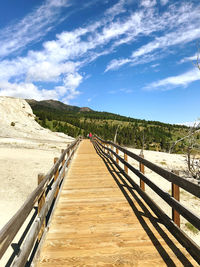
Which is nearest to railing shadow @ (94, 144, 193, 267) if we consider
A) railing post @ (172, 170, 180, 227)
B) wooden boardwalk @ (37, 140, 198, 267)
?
wooden boardwalk @ (37, 140, 198, 267)

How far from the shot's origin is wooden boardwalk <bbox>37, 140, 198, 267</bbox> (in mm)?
2977

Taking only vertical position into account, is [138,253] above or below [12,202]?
above

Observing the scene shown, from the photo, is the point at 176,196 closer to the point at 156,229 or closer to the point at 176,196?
the point at 176,196

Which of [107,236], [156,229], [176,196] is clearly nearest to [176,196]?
[176,196]

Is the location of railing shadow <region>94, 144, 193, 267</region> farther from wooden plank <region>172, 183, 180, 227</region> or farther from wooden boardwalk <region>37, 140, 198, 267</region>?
wooden plank <region>172, 183, 180, 227</region>

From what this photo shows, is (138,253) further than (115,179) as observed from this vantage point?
No

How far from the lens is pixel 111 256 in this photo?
120 inches

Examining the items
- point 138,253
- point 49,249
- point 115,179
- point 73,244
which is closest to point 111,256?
point 138,253

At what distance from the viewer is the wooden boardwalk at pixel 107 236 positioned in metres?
2.98

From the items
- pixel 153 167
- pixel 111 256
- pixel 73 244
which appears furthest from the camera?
pixel 153 167

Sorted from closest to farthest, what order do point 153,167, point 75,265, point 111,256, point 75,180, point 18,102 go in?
point 75,265
point 111,256
point 153,167
point 75,180
point 18,102

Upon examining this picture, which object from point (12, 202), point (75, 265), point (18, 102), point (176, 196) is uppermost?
point (18, 102)

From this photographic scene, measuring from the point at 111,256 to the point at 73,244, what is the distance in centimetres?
74

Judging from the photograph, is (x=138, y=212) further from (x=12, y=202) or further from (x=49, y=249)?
(x=12, y=202)
